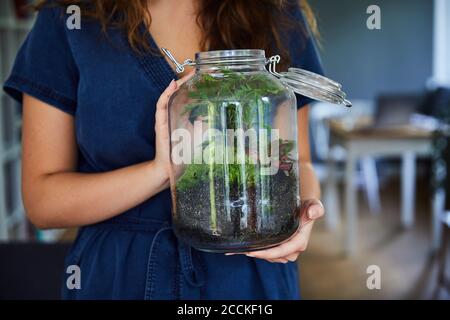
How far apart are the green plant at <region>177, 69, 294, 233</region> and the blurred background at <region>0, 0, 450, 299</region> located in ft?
2.34

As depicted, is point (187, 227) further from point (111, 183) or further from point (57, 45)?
point (57, 45)

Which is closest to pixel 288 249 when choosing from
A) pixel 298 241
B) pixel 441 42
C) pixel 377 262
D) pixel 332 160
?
pixel 298 241

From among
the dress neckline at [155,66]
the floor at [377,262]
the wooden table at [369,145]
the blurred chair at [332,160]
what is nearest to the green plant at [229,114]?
the dress neckline at [155,66]

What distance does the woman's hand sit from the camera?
615 millimetres

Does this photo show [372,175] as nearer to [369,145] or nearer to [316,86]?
[369,145]

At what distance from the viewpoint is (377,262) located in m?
3.09

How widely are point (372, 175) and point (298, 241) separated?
4.20 meters

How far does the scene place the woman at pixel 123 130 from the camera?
28.3 inches

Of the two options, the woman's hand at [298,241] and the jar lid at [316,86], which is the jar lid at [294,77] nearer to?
the jar lid at [316,86]

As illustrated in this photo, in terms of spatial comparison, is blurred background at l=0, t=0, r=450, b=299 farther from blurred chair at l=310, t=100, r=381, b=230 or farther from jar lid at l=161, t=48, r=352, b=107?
jar lid at l=161, t=48, r=352, b=107

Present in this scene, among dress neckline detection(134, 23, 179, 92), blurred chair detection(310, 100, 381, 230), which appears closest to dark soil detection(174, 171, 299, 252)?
dress neckline detection(134, 23, 179, 92)

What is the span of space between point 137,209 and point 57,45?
227 millimetres

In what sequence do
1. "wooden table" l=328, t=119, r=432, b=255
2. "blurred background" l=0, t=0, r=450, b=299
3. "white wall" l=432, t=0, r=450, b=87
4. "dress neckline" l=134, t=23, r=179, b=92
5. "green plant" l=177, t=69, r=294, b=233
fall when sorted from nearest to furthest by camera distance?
"green plant" l=177, t=69, r=294, b=233 → "dress neckline" l=134, t=23, r=179, b=92 → "blurred background" l=0, t=0, r=450, b=299 → "wooden table" l=328, t=119, r=432, b=255 → "white wall" l=432, t=0, r=450, b=87

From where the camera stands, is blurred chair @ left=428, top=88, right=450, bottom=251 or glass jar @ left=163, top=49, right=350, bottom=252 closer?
glass jar @ left=163, top=49, right=350, bottom=252
